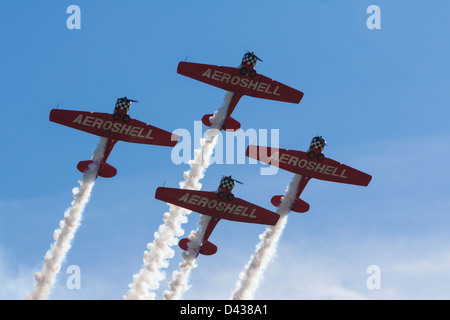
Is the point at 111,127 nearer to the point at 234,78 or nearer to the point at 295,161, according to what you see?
the point at 234,78

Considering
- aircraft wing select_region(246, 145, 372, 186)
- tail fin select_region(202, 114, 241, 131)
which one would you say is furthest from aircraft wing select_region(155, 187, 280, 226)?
tail fin select_region(202, 114, 241, 131)

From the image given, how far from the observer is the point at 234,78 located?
8862 cm

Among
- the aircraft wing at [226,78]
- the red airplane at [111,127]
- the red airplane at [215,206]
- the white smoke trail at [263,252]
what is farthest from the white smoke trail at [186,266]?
the aircraft wing at [226,78]

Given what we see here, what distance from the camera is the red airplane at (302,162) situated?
3450 inches

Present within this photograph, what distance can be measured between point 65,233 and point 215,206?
50.8 feet

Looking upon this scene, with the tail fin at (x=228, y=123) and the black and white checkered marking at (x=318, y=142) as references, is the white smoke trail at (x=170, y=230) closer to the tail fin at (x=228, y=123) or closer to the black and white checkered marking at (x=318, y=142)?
the tail fin at (x=228, y=123)

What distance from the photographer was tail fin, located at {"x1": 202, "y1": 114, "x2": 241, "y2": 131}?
295 feet

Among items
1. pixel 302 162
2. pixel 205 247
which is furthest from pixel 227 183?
pixel 302 162

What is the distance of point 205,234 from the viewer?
8638 centimetres

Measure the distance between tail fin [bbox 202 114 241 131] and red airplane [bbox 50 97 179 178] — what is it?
5112mm

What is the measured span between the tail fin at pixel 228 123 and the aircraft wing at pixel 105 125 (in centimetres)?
642
